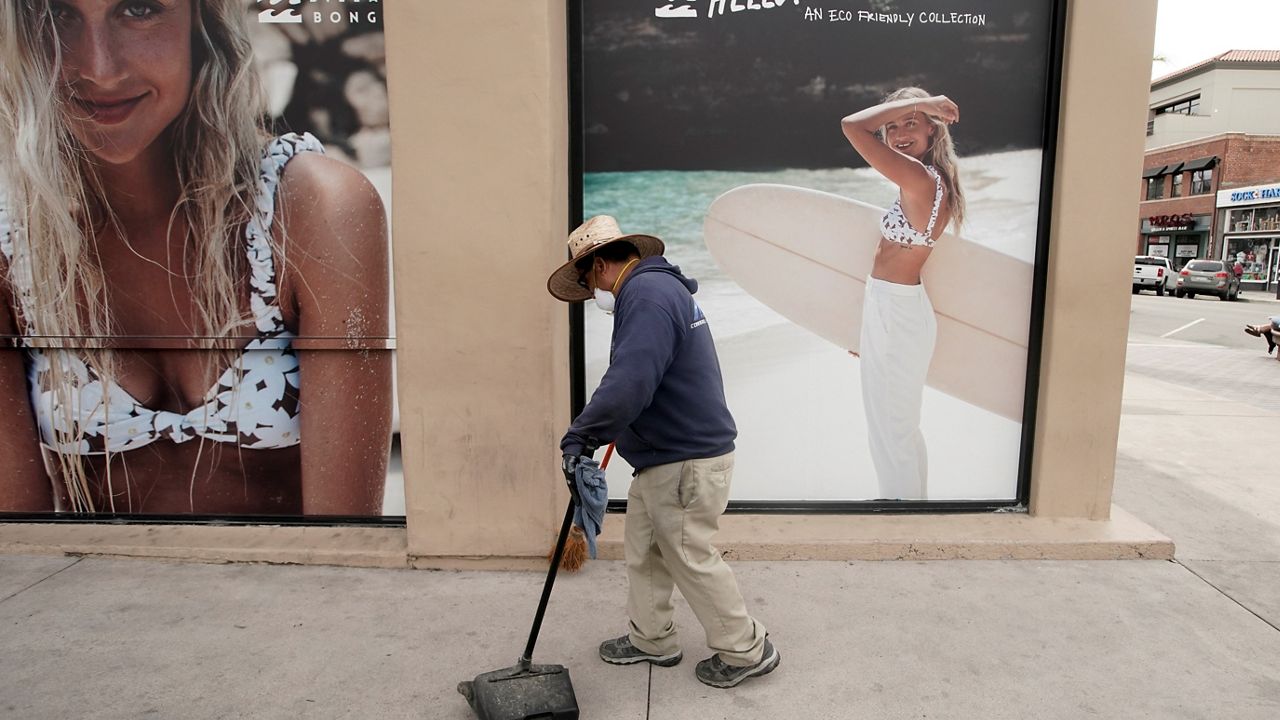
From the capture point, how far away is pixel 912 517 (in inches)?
180

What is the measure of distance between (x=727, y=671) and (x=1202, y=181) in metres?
50.4

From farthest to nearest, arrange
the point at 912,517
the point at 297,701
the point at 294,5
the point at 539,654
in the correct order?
the point at 912,517 < the point at 294,5 < the point at 539,654 < the point at 297,701

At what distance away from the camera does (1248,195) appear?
126 ft

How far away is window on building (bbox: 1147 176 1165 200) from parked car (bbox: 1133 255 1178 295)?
18.8 meters

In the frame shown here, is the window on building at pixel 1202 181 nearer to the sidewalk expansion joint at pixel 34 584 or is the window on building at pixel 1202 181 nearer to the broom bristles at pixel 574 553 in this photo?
the broom bristles at pixel 574 553

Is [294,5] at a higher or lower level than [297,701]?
higher

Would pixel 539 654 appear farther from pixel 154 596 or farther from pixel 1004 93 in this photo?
pixel 1004 93

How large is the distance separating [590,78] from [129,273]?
9.14 feet

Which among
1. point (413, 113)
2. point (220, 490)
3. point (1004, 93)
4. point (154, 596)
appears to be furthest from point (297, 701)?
point (1004, 93)

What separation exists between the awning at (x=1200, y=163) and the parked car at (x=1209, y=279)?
15.9 metres

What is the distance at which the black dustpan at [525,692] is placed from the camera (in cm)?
279

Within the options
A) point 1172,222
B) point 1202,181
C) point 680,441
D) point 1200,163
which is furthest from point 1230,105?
point 680,441

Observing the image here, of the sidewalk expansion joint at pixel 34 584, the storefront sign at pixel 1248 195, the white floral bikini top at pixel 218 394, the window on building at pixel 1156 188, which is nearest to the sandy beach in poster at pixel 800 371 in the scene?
the white floral bikini top at pixel 218 394

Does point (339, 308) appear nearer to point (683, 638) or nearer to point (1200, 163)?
point (683, 638)
